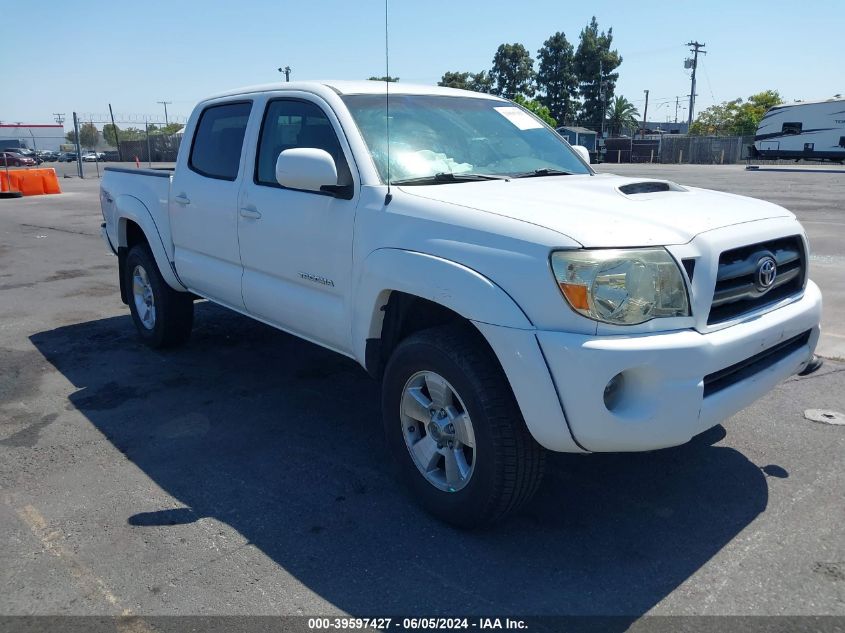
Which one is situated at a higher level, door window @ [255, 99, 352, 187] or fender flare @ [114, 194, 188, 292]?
door window @ [255, 99, 352, 187]

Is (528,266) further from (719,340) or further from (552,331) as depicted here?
(719,340)

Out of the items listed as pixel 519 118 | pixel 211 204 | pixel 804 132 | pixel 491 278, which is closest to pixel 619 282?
pixel 491 278

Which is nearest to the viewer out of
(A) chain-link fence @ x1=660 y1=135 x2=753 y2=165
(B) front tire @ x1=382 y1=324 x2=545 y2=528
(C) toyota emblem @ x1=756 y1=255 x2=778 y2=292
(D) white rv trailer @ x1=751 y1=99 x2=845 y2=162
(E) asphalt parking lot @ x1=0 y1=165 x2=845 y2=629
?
(E) asphalt parking lot @ x1=0 y1=165 x2=845 y2=629

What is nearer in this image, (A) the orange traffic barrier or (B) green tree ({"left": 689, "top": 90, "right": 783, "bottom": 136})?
(A) the orange traffic barrier

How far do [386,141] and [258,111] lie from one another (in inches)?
46.0

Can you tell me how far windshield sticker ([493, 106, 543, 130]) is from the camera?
451cm

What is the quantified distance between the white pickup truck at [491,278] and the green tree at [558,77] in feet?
261

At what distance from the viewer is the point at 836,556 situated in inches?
117

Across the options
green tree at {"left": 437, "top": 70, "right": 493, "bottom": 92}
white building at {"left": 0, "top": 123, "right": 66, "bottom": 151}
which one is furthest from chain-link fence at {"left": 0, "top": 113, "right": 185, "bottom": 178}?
green tree at {"left": 437, "top": 70, "right": 493, "bottom": 92}

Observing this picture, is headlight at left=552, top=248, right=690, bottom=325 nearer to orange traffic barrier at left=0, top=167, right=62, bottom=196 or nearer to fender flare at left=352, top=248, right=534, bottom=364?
fender flare at left=352, top=248, right=534, bottom=364

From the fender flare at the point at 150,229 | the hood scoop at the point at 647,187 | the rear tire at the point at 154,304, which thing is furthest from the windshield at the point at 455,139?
the rear tire at the point at 154,304

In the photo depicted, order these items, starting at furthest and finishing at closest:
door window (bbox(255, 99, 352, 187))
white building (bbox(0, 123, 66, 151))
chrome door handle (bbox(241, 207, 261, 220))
A: white building (bbox(0, 123, 66, 151)) → chrome door handle (bbox(241, 207, 261, 220)) → door window (bbox(255, 99, 352, 187))

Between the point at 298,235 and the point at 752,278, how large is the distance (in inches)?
91.2

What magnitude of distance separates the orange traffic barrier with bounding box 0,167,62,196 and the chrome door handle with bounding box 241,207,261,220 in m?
21.3
